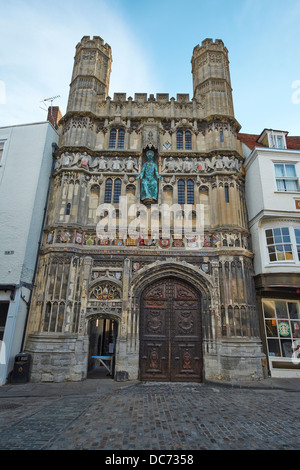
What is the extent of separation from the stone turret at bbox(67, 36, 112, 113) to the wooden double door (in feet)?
39.7

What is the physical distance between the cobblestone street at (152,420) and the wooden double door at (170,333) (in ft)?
6.43

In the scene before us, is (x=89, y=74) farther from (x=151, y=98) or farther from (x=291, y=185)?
(x=291, y=185)

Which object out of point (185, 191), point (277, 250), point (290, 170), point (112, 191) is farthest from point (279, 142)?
point (112, 191)

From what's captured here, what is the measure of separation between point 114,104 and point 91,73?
2569 millimetres

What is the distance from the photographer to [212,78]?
671 inches

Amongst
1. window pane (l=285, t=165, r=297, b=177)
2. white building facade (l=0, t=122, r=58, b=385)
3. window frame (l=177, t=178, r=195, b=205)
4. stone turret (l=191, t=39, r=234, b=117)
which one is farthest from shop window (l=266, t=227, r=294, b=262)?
white building facade (l=0, t=122, r=58, b=385)

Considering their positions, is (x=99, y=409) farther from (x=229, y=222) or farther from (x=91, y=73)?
(x=91, y=73)

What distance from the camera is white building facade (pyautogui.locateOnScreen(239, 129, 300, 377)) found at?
13.0 m

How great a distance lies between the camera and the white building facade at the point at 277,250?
1296cm

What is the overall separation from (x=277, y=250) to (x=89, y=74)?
15.9 m

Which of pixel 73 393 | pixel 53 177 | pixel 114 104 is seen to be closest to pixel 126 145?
pixel 114 104

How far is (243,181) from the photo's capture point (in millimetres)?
15781

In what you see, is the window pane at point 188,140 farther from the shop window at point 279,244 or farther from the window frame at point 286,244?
the shop window at point 279,244

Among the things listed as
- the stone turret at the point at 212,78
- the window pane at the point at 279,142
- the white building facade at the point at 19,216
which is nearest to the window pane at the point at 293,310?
the window pane at the point at 279,142
